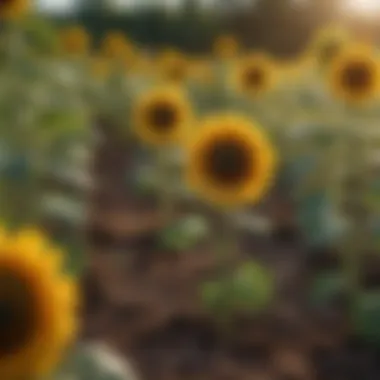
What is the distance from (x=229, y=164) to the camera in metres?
0.76

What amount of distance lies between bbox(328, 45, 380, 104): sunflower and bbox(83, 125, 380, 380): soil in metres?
0.16

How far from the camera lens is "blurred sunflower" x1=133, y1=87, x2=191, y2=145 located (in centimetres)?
93

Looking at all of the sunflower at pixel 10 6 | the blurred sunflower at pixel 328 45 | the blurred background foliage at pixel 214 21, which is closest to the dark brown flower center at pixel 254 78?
the blurred sunflower at pixel 328 45

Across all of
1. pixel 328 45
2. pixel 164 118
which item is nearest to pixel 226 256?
pixel 164 118

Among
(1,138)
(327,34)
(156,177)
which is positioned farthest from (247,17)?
(1,138)

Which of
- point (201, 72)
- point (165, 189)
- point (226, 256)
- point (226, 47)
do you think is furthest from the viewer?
point (226, 47)

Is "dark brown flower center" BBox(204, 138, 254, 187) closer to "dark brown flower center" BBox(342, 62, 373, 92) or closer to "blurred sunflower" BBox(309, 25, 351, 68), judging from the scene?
"dark brown flower center" BBox(342, 62, 373, 92)

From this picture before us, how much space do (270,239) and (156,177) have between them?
0.61 ft

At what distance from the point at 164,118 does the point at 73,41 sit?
79cm

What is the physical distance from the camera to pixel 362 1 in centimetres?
179

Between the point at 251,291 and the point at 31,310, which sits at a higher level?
the point at 251,291

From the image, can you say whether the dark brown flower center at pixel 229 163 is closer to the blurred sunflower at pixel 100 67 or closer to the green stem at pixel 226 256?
the green stem at pixel 226 256

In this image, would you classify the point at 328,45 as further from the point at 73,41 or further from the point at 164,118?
the point at 164,118

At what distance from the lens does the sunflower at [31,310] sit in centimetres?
40
